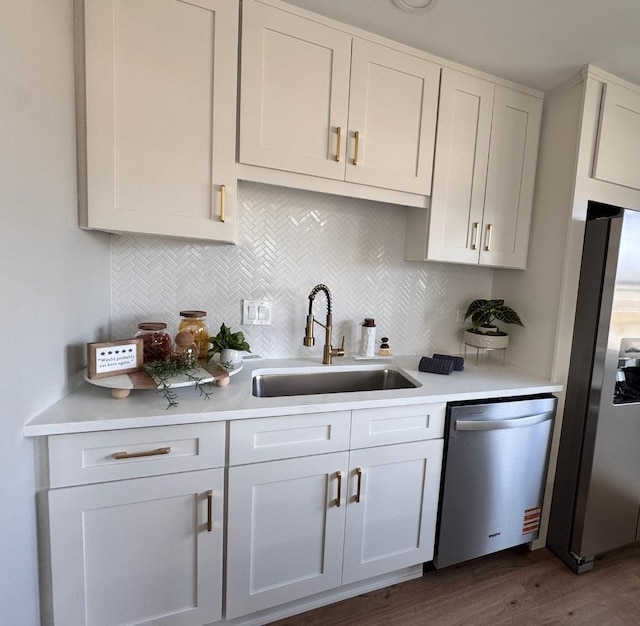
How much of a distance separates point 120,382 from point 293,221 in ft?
3.55

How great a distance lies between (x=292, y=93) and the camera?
1.33 metres

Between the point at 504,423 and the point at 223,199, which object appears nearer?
the point at 223,199

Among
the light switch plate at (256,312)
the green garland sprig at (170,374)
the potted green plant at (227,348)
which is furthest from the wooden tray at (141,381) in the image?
the light switch plate at (256,312)

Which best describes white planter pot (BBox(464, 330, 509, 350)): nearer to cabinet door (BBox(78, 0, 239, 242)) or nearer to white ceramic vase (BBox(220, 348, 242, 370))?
white ceramic vase (BBox(220, 348, 242, 370))

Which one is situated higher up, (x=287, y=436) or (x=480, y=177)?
(x=480, y=177)

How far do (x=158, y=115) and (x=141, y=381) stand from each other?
94 cm

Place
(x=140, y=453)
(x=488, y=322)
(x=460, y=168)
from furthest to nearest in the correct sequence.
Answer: (x=488, y=322) → (x=460, y=168) → (x=140, y=453)

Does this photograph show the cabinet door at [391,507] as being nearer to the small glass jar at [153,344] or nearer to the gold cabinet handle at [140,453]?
the gold cabinet handle at [140,453]

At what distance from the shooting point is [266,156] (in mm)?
1317

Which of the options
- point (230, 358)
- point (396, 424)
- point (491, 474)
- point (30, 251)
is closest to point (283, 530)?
point (396, 424)

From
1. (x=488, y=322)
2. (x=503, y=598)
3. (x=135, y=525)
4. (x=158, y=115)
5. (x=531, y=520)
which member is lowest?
(x=503, y=598)

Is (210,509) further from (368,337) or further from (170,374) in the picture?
(368,337)

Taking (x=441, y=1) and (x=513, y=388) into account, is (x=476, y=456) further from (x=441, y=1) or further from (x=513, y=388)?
(x=441, y=1)

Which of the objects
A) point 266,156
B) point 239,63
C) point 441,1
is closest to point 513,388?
point 266,156
